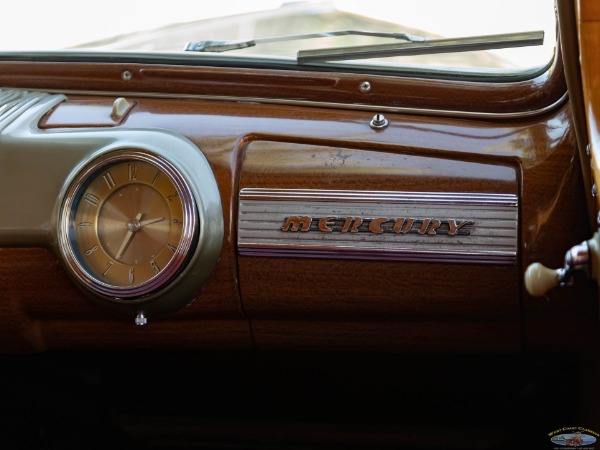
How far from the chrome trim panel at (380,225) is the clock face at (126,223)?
0.15 meters

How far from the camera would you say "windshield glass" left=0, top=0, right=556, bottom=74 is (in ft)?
7.38

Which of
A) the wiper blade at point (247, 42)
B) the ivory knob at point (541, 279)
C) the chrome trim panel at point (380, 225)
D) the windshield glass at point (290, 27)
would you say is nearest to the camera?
the ivory knob at point (541, 279)

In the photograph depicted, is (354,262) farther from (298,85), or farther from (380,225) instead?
(298,85)

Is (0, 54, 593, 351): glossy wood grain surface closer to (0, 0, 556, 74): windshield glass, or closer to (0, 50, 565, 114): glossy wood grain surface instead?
(0, 50, 565, 114): glossy wood grain surface

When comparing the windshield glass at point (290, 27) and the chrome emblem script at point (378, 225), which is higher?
the windshield glass at point (290, 27)

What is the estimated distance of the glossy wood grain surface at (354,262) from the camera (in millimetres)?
1966

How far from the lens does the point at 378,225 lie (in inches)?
77.8

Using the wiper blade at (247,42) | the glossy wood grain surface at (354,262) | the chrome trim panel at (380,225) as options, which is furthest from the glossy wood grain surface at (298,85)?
the chrome trim panel at (380,225)

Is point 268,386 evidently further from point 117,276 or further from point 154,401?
point 117,276

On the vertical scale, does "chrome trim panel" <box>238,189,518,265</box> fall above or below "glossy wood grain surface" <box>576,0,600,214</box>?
below

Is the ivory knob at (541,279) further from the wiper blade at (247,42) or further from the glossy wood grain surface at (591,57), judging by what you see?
the wiper blade at (247,42)

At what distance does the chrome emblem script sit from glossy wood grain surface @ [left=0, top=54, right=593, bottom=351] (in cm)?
7

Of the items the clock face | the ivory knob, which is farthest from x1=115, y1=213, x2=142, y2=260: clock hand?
the ivory knob

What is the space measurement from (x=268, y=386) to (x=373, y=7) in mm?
1012
